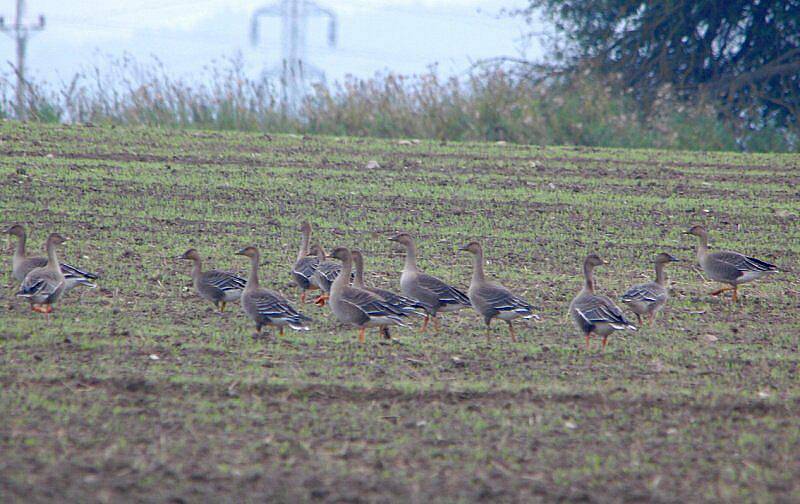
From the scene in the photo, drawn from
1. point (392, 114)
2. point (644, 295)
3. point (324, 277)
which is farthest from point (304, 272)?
point (392, 114)

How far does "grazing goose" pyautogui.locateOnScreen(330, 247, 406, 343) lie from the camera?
934 cm

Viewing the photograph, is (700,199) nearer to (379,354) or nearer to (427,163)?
(427,163)

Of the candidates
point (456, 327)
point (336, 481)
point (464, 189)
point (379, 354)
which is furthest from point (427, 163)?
point (336, 481)

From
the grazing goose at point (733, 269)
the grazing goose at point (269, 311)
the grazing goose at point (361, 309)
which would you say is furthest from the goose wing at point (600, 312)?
the grazing goose at point (733, 269)

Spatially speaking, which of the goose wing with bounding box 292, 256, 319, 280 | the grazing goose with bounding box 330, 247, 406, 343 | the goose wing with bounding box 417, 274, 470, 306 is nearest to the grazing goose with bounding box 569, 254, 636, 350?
the goose wing with bounding box 417, 274, 470, 306

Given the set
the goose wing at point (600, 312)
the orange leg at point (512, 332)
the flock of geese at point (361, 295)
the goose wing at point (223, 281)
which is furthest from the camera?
the goose wing at point (223, 281)

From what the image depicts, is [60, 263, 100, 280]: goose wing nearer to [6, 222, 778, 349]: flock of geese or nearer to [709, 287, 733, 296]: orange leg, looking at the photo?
[6, 222, 778, 349]: flock of geese

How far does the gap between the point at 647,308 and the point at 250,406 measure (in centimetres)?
439

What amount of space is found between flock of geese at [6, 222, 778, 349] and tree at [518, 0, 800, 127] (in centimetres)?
1658

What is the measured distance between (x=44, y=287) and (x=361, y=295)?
9.38 ft

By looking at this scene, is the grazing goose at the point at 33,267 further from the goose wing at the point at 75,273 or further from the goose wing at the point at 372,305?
the goose wing at the point at 372,305

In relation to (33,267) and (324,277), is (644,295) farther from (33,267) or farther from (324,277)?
(33,267)

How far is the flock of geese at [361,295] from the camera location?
9305mm

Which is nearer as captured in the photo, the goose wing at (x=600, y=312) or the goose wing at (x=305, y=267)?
the goose wing at (x=600, y=312)
